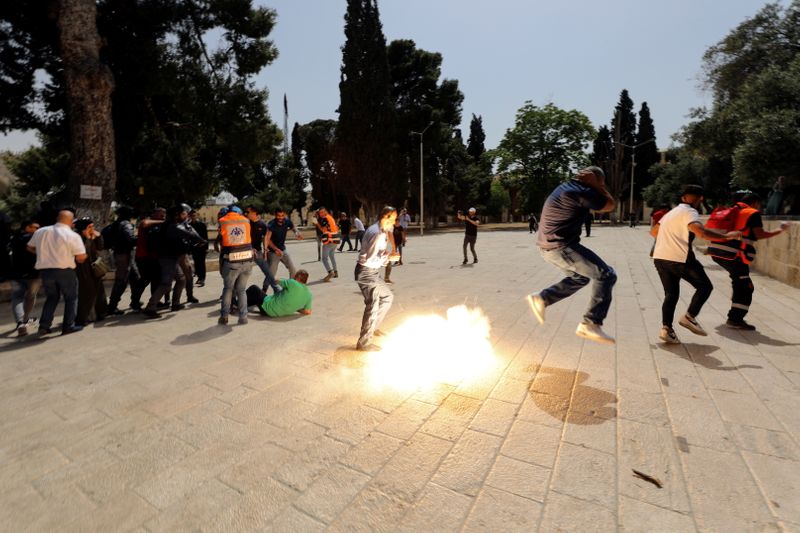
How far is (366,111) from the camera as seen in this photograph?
35969 millimetres

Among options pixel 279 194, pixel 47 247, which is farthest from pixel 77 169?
pixel 279 194

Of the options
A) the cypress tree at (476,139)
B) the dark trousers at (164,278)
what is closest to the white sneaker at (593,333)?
the dark trousers at (164,278)

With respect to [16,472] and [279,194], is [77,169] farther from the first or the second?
[279,194]

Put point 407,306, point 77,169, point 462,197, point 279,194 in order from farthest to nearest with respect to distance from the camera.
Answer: point 462,197
point 279,194
point 77,169
point 407,306

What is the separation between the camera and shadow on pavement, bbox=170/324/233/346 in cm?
525

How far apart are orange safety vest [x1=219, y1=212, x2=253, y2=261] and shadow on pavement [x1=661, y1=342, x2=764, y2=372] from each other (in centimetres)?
578

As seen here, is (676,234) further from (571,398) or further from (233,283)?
(233,283)

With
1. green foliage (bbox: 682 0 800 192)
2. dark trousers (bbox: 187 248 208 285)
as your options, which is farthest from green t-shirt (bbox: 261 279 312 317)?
green foliage (bbox: 682 0 800 192)

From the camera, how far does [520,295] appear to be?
7879 millimetres

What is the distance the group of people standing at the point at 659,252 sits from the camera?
3.94 meters

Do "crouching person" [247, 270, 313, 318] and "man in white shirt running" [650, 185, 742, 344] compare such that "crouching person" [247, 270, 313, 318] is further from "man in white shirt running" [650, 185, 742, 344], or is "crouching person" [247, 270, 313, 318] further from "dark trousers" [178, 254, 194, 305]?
"man in white shirt running" [650, 185, 742, 344]

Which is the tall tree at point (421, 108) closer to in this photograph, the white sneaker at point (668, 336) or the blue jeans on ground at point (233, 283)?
the blue jeans on ground at point (233, 283)

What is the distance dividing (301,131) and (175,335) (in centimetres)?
5093

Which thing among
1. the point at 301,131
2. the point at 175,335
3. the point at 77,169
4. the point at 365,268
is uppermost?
the point at 301,131
